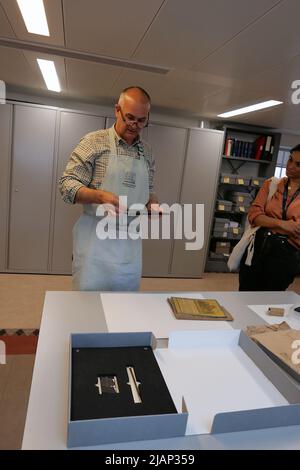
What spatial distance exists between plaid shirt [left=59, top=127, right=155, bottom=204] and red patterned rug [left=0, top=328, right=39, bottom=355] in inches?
58.9

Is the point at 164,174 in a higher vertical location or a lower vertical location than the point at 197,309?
higher

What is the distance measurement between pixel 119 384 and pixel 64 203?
139 inches

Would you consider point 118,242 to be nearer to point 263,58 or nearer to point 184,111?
point 263,58

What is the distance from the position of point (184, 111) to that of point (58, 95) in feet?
5.46

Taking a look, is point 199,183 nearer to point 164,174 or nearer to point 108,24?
point 164,174

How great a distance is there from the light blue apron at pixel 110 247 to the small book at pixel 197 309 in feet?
1.06

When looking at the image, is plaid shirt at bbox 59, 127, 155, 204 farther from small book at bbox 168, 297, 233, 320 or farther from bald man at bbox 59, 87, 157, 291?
small book at bbox 168, 297, 233, 320

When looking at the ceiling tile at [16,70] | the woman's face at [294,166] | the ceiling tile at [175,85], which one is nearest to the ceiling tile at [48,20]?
the ceiling tile at [16,70]

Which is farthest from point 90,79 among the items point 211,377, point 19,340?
point 211,377

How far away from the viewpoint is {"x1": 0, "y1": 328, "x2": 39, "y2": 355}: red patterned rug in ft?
7.96

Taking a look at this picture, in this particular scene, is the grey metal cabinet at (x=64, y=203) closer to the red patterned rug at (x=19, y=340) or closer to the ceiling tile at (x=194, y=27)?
the red patterned rug at (x=19, y=340)

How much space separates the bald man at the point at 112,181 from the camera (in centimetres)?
150

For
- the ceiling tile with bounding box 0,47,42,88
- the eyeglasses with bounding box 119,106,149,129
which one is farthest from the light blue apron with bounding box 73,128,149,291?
the ceiling tile with bounding box 0,47,42,88

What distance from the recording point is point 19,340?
258 centimetres
